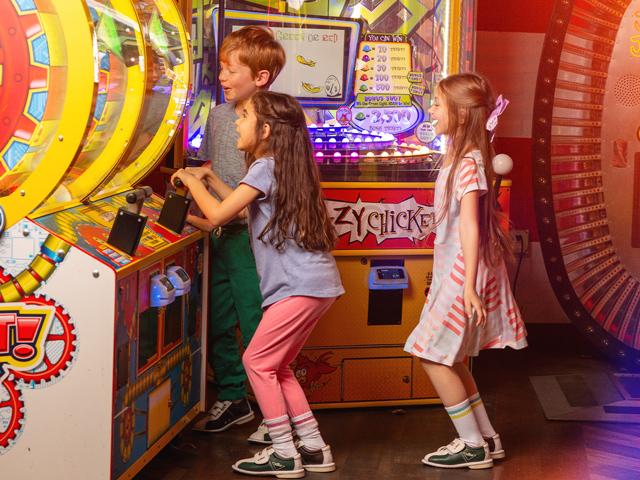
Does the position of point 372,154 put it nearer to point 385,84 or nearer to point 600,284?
point 385,84

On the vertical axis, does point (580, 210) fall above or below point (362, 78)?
below

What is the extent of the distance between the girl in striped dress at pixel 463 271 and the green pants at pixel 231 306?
1.80ft

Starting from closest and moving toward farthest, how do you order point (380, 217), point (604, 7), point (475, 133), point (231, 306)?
point (475, 133)
point (231, 306)
point (380, 217)
point (604, 7)

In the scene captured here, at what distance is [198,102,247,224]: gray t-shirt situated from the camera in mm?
3121

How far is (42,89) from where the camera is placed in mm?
2238

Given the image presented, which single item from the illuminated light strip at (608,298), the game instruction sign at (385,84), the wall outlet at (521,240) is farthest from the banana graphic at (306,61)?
the wall outlet at (521,240)

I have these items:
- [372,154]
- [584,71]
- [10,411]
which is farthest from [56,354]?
[584,71]

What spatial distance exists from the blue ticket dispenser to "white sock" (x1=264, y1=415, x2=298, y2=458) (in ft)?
2.50

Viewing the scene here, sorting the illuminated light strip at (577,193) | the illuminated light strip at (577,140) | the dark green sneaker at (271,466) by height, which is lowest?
the dark green sneaker at (271,466)

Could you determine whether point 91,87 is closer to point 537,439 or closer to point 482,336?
point 482,336

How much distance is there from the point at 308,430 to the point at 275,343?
286 mm

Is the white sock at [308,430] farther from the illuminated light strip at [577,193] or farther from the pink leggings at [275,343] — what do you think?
the illuminated light strip at [577,193]

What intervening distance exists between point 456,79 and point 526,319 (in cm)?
209

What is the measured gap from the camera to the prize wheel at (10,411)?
7.61 feet
